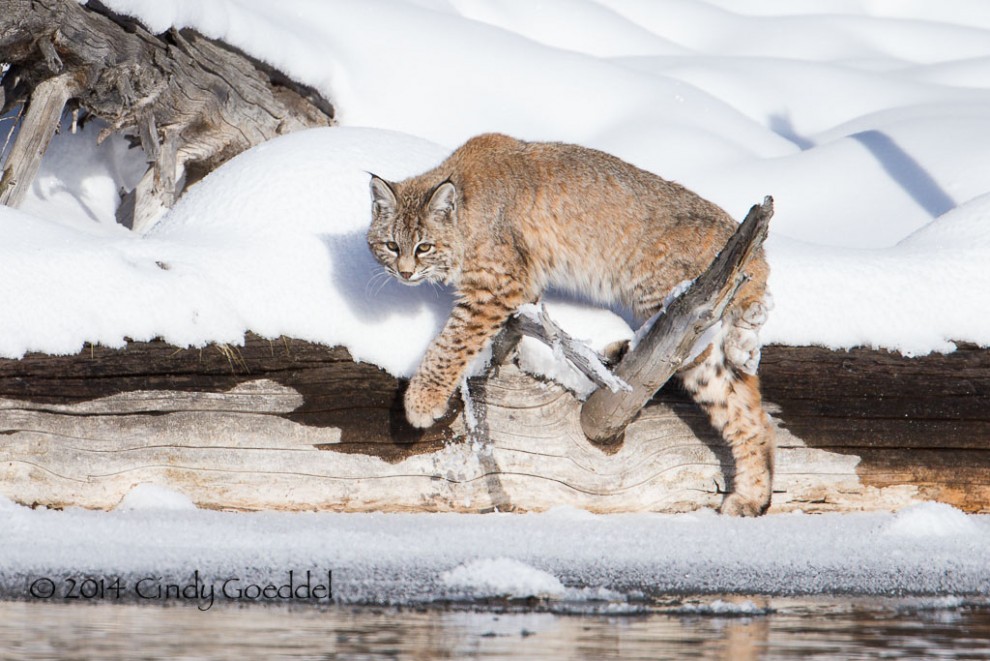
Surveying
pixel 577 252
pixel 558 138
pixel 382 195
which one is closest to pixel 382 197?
pixel 382 195

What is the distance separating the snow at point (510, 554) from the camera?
141 inches

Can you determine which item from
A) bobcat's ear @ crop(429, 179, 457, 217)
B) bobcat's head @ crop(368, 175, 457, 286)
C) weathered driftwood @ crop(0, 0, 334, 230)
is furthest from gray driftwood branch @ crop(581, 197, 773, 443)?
weathered driftwood @ crop(0, 0, 334, 230)

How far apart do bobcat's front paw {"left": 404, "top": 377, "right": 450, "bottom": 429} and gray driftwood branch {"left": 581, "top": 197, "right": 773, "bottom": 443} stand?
0.67m

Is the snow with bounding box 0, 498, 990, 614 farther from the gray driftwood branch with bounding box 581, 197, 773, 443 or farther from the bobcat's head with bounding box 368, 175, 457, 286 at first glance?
→ the bobcat's head with bounding box 368, 175, 457, 286

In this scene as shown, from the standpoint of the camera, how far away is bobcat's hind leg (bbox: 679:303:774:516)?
4.88 metres

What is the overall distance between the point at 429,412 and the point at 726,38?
12700 mm

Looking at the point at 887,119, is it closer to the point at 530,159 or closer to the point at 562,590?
the point at 530,159

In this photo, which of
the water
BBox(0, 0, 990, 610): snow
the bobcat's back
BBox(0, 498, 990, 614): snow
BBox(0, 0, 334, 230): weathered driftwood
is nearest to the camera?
the water

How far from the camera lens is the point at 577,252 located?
5066 mm

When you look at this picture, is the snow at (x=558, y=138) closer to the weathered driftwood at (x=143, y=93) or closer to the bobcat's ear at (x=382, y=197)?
the weathered driftwood at (x=143, y=93)

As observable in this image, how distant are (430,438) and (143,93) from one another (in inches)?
161

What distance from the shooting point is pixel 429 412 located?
15.3 feet

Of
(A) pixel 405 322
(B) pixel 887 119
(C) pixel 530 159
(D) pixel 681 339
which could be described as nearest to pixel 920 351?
(D) pixel 681 339

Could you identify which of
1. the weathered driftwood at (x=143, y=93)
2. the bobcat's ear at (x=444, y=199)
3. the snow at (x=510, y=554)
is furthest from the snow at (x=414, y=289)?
the bobcat's ear at (x=444, y=199)
